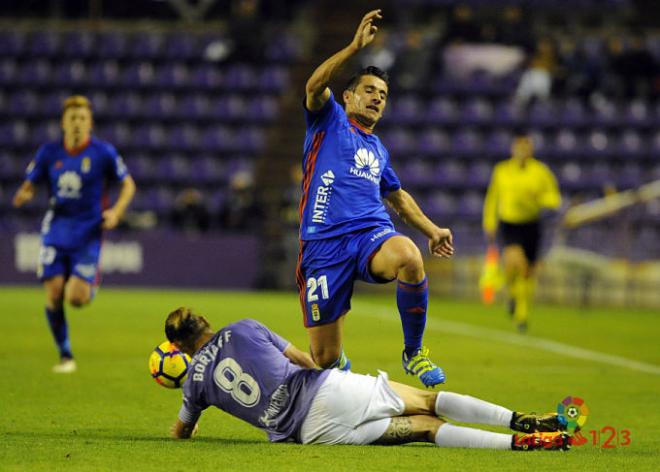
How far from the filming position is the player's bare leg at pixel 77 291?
1041 cm

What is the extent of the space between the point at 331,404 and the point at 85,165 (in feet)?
16.6

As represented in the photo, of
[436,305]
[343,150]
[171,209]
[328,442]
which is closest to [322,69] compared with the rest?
[343,150]

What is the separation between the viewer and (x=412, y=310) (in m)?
6.99

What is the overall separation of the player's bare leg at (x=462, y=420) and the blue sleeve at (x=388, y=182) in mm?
1663

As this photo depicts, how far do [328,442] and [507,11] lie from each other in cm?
2147

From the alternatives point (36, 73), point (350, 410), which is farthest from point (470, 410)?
point (36, 73)

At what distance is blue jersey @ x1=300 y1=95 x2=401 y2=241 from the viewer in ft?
23.4

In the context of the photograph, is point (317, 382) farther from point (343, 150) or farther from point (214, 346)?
point (343, 150)

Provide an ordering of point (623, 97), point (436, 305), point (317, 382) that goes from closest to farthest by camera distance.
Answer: point (317, 382)
point (436, 305)
point (623, 97)

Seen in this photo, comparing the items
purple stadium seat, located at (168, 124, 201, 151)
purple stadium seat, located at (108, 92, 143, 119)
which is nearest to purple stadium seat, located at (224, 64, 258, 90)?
purple stadium seat, located at (168, 124, 201, 151)

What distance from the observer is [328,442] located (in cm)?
636

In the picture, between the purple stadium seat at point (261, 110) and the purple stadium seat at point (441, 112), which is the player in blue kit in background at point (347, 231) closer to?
the purple stadium seat at point (441, 112)

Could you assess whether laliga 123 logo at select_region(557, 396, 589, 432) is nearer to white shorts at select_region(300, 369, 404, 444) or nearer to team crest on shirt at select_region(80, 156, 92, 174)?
white shorts at select_region(300, 369, 404, 444)

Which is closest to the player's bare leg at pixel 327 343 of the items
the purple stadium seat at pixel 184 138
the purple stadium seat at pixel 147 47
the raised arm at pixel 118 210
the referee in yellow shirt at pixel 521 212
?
the raised arm at pixel 118 210
